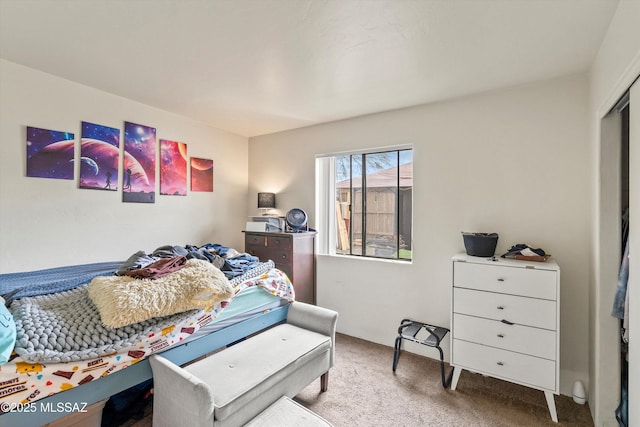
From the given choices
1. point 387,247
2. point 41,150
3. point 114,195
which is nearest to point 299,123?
point 387,247

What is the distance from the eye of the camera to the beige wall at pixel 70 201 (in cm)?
216

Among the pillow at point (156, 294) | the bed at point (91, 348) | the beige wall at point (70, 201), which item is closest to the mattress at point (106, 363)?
the bed at point (91, 348)

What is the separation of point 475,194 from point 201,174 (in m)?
2.98

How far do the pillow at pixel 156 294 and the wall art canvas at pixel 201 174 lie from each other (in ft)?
5.82

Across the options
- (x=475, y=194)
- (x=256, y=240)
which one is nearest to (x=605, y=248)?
(x=475, y=194)

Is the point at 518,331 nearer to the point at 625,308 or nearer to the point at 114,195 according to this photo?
the point at 625,308

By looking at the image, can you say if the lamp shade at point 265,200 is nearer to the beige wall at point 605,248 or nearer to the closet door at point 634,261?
the beige wall at point 605,248

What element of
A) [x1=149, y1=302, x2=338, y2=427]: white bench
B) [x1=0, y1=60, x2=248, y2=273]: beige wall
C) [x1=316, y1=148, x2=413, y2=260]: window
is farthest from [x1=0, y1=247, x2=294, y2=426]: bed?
[x1=316, y1=148, x2=413, y2=260]: window

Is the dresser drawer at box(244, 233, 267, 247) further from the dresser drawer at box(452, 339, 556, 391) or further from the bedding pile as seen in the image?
the dresser drawer at box(452, 339, 556, 391)

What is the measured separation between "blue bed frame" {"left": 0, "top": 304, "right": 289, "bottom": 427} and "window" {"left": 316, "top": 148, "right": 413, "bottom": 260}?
1.43m

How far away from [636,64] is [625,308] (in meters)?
1.23

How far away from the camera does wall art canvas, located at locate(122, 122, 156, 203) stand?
9.21ft

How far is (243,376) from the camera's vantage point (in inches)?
63.9

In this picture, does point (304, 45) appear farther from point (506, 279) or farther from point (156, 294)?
point (506, 279)
